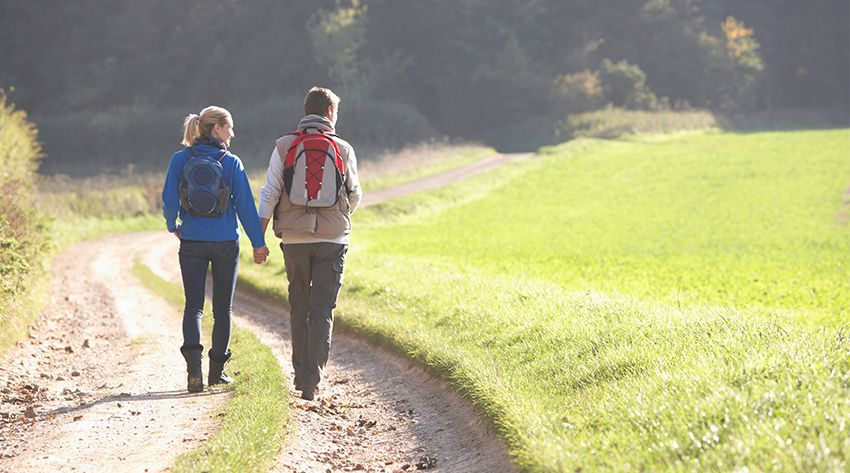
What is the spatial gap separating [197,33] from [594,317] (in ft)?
245

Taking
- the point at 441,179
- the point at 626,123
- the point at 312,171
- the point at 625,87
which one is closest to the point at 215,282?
the point at 312,171

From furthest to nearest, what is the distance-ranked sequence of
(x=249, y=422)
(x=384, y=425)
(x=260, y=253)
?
1. (x=260, y=253)
2. (x=384, y=425)
3. (x=249, y=422)

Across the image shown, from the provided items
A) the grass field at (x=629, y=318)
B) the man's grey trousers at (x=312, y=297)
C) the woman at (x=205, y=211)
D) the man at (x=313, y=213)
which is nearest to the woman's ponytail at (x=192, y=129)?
the woman at (x=205, y=211)

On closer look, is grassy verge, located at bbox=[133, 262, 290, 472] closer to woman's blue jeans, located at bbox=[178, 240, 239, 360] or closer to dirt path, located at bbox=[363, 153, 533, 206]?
woman's blue jeans, located at bbox=[178, 240, 239, 360]

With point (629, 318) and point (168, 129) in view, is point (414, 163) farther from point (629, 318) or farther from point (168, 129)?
point (629, 318)

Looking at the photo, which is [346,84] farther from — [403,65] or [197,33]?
[197,33]

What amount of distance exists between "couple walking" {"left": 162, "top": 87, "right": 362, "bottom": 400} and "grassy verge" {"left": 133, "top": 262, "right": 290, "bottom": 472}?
1.30 ft

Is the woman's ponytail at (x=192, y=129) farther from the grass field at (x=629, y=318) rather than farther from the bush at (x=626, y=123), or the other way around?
the bush at (x=626, y=123)

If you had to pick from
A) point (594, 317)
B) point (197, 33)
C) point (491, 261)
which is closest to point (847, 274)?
point (491, 261)

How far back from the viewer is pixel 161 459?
21.6 ft

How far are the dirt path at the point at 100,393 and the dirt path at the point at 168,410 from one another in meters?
0.02

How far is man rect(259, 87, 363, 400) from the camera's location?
833 centimetres

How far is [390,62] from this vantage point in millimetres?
80500

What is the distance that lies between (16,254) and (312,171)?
25.3 ft
